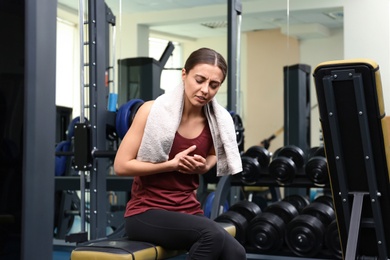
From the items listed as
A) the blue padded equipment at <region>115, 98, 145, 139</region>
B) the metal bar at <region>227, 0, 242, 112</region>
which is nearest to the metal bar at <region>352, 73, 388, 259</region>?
the blue padded equipment at <region>115, 98, 145, 139</region>

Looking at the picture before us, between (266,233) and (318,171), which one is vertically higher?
(318,171)

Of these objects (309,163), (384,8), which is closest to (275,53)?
(384,8)

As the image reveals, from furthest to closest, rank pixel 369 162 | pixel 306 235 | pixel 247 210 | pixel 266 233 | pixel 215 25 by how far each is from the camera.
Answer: pixel 215 25
pixel 247 210
pixel 266 233
pixel 306 235
pixel 369 162

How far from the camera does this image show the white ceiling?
6.44 meters

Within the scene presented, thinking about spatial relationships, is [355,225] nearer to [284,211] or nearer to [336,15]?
[284,211]

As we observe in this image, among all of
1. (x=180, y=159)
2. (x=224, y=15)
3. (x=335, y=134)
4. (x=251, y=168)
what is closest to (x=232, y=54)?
(x=251, y=168)

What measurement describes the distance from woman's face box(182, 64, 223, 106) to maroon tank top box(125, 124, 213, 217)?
150mm

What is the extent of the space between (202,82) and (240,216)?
1.87 metres

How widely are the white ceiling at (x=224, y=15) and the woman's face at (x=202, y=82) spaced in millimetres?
4610

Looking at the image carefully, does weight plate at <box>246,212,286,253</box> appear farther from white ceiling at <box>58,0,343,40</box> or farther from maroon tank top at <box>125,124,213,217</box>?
white ceiling at <box>58,0,343,40</box>

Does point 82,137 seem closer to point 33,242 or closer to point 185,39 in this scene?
point 33,242

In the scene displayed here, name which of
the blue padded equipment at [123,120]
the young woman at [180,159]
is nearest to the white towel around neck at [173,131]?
the young woman at [180,159]

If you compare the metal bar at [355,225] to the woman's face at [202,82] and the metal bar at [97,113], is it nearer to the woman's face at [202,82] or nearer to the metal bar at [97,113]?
the woman's face at [202,82]

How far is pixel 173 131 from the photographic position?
1.84m
